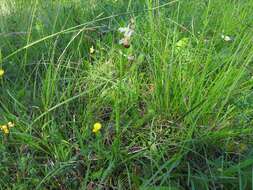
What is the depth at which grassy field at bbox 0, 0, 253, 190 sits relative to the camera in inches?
47.8

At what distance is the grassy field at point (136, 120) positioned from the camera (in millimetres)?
1215

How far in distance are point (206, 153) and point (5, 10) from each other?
1388 mm

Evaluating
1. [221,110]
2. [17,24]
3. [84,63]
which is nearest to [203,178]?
[221,110]

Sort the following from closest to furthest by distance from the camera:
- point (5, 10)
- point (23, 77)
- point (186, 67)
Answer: point (186, 67)
point (23, 77)
point (5, 10)

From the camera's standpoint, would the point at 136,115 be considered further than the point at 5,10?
No

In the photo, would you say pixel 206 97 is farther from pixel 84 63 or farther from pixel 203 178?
pixel 84 63

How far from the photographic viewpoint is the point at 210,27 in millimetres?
1729

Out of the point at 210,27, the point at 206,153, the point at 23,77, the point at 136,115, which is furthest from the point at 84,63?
the point at 206,153

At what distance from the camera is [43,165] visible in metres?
1.26

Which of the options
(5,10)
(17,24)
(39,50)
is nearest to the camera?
(39,50)

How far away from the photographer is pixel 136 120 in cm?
136

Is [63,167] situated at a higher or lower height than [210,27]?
lower

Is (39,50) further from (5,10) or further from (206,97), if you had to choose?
(206,97)

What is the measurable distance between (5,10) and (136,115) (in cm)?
116
